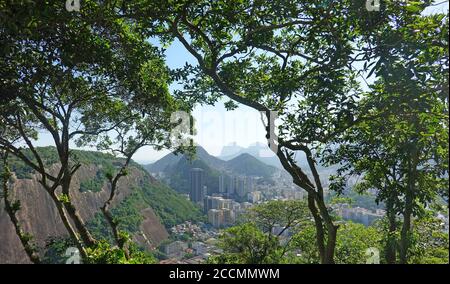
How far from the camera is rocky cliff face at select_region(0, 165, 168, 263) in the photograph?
47628mm

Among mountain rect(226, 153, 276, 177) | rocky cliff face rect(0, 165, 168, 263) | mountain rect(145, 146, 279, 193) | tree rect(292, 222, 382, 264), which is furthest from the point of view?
mountain rect(226, 153, 276, 177)

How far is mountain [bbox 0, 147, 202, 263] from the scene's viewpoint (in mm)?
47281

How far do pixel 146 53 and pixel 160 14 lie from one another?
1206 millimetres

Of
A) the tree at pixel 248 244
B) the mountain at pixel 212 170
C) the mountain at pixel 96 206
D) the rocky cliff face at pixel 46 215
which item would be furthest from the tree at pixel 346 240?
the rocky cliff face at pixel 46 215

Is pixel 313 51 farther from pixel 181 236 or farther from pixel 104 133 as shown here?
pixel 181 236

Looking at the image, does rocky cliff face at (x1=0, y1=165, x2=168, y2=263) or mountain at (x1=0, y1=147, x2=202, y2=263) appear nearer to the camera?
mountain at (x1=0, y1=147, x2=202, y2=263)


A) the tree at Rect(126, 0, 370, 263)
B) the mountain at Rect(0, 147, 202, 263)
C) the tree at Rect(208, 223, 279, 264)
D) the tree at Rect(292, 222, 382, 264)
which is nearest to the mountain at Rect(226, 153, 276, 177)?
the mountain at Rect(0, 147, 202, 263)

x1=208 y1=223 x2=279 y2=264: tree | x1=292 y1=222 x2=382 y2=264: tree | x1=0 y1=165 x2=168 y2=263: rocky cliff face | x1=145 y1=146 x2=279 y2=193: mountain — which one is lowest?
x1=0 y1=165 x2=168 y2=263: rocky cliff face

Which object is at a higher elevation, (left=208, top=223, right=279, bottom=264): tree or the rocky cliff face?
(left=208, top=223, right=279, bottom=264): tree

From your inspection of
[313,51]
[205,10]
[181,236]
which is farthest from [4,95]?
[181,236]

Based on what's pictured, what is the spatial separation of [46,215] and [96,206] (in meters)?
11.3

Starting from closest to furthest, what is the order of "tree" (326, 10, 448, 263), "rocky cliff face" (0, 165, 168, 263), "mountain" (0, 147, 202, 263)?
"tree" (326, 10, 448, 263) → "mountain" (0, 147, 202, 263) → "rocky cliff face" (0, 165, 168, 263)

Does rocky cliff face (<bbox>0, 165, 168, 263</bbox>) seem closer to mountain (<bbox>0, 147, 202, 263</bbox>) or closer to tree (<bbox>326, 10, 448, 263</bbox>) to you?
mountain (<bbox>0, 147, 202, 263</bbox>)

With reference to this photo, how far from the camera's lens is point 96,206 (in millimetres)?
50812
